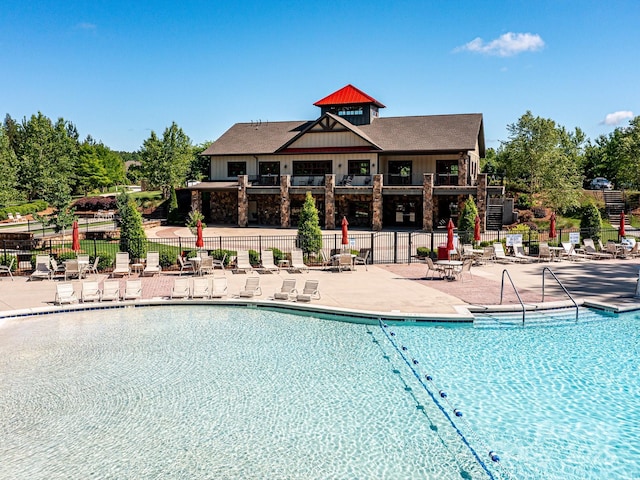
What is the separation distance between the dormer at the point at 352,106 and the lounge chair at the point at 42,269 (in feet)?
98.5

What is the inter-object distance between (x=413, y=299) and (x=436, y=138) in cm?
2696

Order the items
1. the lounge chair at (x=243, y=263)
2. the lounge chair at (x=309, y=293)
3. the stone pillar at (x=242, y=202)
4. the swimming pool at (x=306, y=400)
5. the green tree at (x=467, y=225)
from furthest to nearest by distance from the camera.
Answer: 1. the stone pillar at (x=242, y=202)
2. the green tree at (x=467, y=225)
3. the lounge chair at (x=243, y=263)
4. the lounge chair at (x=309, y=293)
5. the swimming pool at (x=306, y=400)

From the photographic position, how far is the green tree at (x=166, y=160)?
6744cm

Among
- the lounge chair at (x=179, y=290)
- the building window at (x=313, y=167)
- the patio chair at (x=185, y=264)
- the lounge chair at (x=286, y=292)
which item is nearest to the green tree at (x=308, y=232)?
the patio chair at (x=185, y=264)

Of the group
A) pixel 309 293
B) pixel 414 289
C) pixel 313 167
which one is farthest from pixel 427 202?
pixel 309 293

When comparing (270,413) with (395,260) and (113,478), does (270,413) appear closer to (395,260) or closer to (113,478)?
(113,478)

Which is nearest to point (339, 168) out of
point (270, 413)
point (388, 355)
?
point (388, 355)

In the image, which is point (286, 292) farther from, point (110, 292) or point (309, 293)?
point (110, 292)

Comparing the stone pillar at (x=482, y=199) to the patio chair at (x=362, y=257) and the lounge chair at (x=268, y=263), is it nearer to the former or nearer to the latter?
the patio chair at (x=362, y=257)

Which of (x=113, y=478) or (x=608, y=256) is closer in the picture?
(x=113, y=478)

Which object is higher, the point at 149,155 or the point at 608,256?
the point at 149,155

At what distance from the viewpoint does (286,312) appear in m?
17.2

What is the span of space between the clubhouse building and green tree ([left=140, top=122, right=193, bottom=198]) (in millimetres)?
22068

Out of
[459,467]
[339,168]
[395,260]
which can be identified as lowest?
[459,467]
